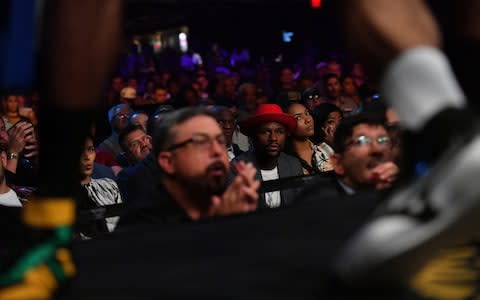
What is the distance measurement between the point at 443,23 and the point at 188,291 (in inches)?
21.5

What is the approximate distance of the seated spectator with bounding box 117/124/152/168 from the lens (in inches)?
163

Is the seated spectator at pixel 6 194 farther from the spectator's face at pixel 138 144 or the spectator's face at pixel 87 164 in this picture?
the spectator's face at pixel 138 144

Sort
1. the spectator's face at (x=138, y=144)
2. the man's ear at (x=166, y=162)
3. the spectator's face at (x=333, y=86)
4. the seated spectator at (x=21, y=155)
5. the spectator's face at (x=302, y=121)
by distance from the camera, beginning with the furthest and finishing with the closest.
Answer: the spectator's face at (x=333, y=86) → the spectator's face at (x=302, y=121) → the spectator's face at (x=138, y=144) → the seated spectator at (x=21, y=155) → the man's ear at (x=166, y=162)

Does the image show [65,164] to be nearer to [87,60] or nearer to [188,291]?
[87,60]

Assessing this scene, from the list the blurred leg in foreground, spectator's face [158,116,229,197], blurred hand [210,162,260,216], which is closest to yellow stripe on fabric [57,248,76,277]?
the blurred leg in foreground

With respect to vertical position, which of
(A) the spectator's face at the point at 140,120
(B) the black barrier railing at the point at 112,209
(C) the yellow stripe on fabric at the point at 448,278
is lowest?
(C) the yellow stripe on fabric at the point at 448,278

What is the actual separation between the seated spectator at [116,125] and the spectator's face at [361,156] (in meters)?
2.31

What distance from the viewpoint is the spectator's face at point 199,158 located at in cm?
232

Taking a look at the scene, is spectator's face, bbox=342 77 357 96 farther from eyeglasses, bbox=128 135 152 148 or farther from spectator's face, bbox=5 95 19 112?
eyeglasses, bbox=128 135 152 148

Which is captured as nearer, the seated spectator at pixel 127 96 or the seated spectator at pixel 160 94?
the seated spectator at pixel 127 96

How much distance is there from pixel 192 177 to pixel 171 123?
223 mm

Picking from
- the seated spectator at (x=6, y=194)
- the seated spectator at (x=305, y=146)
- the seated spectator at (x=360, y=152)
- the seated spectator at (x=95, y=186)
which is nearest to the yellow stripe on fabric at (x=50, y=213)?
the seated spectator at (x=360, y=152)

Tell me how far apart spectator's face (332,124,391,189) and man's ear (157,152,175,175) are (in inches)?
22.4

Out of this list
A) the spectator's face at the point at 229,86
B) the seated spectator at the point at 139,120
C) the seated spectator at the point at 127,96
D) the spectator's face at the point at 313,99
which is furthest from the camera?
the spectator's face at the point at 229,86
